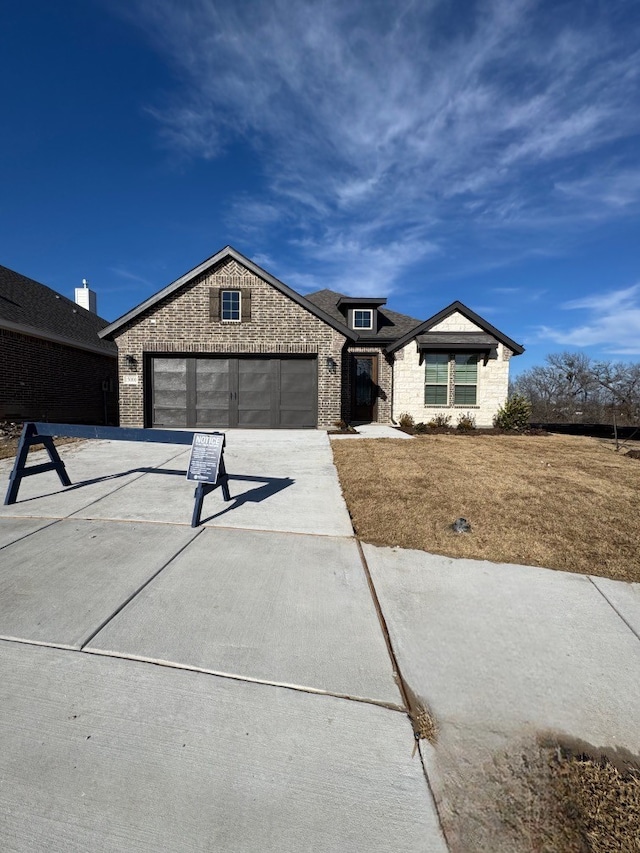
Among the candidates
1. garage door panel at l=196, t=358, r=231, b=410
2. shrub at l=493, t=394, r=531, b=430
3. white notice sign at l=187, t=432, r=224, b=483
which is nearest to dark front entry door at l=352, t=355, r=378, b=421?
shrub at l=493, t=394, r=531, b=430

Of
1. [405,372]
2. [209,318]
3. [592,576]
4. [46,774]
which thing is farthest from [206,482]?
[405,372]

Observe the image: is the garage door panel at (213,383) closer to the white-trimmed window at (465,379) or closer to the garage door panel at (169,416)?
the garage door panel at (169,416)

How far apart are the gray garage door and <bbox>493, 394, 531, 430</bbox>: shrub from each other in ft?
24.9

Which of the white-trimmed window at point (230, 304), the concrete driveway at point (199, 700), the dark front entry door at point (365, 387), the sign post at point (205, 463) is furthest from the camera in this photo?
the dark front entry door at point (365, 387)

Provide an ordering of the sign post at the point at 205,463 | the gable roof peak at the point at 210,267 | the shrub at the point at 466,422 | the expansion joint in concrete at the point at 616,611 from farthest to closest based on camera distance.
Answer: the shrub at the point at 466,422 < the gable roof peak at the point at 210,267 < the sign post at the point at 205,463 < the expansion joint in concrete at the point at 616,611

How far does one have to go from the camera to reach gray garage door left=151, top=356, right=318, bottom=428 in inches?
520

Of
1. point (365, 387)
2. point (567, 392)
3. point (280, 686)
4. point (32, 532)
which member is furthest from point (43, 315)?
point (567, 392)

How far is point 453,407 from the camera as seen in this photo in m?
15.3

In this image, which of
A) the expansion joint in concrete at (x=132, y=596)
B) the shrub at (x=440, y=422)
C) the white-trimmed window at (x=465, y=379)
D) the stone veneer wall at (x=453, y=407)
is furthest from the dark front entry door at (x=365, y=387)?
the expansion joint in concrete at (x=132, y=596)

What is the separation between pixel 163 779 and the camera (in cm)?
153

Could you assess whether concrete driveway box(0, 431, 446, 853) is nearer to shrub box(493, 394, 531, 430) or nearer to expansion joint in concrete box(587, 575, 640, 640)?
expansion joint in concrete box(587, 575, 640, 640)

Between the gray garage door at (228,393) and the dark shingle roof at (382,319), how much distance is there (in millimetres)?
4359

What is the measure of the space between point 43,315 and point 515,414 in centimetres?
1954

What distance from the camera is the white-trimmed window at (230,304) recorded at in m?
13.3
